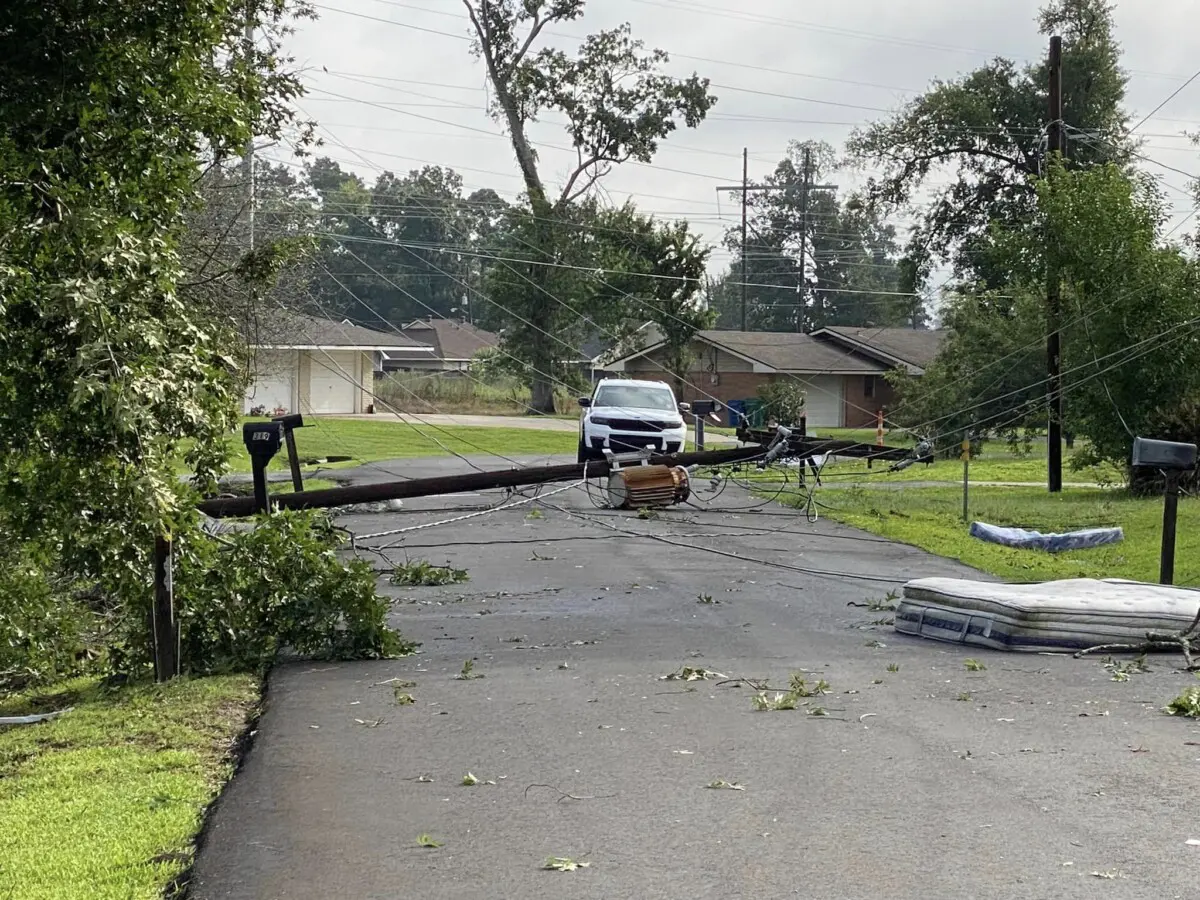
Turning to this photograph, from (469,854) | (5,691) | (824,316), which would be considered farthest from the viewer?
(824,316)

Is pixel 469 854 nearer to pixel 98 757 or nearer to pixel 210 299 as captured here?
pixel 98 757

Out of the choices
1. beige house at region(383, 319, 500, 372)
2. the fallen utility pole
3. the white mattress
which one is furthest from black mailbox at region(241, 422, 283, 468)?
beige house at region(383, 319, 500, 372)

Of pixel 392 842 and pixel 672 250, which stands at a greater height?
pixel 672 250

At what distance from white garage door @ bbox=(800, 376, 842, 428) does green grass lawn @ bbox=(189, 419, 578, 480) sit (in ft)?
49.8

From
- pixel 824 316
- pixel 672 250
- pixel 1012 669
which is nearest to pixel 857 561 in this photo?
pixel 1012 669

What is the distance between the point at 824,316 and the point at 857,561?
82910 mm

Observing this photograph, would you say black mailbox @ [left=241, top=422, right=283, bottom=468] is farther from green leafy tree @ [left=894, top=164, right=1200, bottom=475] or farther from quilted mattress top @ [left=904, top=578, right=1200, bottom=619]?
green leafy tree @ [left=894, top=164, right=1200, bottom=475]

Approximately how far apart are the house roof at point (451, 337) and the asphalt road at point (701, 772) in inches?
2881

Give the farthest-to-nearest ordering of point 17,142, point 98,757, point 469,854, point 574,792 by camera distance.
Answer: point 17,142 → point 98,757 → point 574,792 → point 469,854

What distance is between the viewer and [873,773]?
277 inches

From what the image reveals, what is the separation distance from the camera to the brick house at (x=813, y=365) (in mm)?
59594

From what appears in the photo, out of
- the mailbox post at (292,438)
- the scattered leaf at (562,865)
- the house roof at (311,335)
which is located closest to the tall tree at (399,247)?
the house roof at (311,335)

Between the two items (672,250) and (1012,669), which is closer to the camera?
(1012,669)

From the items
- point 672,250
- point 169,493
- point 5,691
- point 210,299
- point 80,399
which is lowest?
point 5,691
